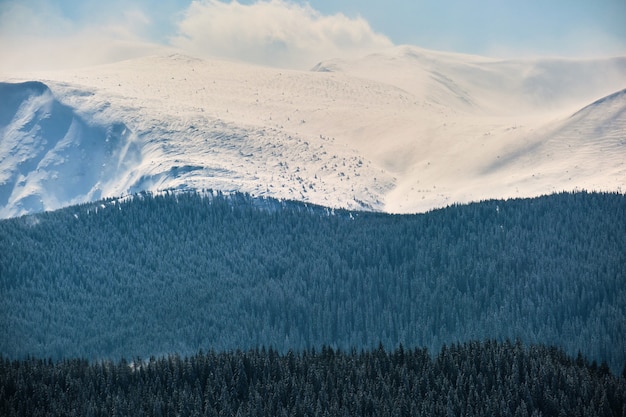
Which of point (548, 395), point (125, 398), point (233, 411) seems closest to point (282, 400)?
point (233, 411)

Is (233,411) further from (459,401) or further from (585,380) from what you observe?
(585,380)

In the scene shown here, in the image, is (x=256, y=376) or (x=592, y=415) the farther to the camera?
(x=256, y=376)

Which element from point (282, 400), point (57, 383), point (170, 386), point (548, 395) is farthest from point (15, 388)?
point (548, 395)

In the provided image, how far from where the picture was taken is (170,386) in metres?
196

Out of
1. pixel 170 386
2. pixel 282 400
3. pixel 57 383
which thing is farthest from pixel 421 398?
pixel 57 383

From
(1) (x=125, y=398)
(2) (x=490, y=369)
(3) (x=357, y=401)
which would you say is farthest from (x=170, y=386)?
(2) (x=490, y=369)

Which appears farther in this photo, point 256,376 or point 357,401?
point 256,376

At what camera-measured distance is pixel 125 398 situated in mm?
189750

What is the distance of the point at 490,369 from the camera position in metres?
199

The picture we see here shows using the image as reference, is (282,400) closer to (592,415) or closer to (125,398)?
(125,398)

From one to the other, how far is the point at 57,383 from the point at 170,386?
571 inches

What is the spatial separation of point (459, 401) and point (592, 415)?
52.6ft

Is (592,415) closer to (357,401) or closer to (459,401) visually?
(459,401)

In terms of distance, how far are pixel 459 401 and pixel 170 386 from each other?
3742 cm
